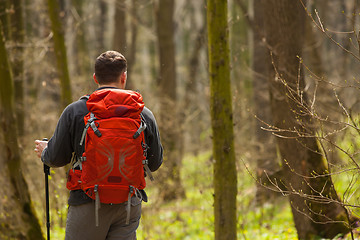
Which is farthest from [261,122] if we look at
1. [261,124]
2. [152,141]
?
[152,141]

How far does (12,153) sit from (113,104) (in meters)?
3.47

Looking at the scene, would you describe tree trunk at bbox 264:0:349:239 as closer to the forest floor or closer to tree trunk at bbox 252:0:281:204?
the forest floor

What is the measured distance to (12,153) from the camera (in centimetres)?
647

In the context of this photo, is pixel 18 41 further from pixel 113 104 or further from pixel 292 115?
pixel 113 104

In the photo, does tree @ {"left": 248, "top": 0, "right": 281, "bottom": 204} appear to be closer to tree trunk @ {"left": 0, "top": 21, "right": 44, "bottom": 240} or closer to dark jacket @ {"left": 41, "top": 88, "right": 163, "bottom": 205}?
tree trunk @ {"left": 0, "top": 21, "right": 44, "bottom": 240}

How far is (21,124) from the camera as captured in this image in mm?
10672

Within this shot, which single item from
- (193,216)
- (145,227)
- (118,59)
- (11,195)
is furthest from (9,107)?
(193,216)

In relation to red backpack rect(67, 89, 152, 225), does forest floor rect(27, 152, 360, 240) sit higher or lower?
lower

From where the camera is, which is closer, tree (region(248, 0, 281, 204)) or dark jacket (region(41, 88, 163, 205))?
dark jacket (region(41, 88, 163, 205))

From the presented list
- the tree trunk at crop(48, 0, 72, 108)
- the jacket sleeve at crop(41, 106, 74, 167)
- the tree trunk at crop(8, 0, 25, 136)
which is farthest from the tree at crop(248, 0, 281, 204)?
the tree trunk at crop(8, 0, 25, 136)

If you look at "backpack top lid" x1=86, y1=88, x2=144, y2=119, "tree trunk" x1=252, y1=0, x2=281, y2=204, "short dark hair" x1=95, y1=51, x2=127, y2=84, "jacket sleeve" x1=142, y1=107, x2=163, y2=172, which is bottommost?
"tree trunk" x1=252, y1=0, x2=281, y2=204

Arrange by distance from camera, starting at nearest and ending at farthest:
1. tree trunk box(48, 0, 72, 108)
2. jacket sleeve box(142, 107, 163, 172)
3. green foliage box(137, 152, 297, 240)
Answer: jacket sleeve box(142, 107, 163, 172)
tree trunk box(48, 0, 72, 108)
green foliage box(137, 152, 297, 240)

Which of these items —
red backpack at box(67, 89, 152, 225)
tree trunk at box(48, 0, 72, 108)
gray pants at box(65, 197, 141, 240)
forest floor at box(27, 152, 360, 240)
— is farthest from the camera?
forest floor at box(27, 152, 360, 240)

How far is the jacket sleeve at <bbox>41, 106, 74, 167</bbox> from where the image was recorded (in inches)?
141
